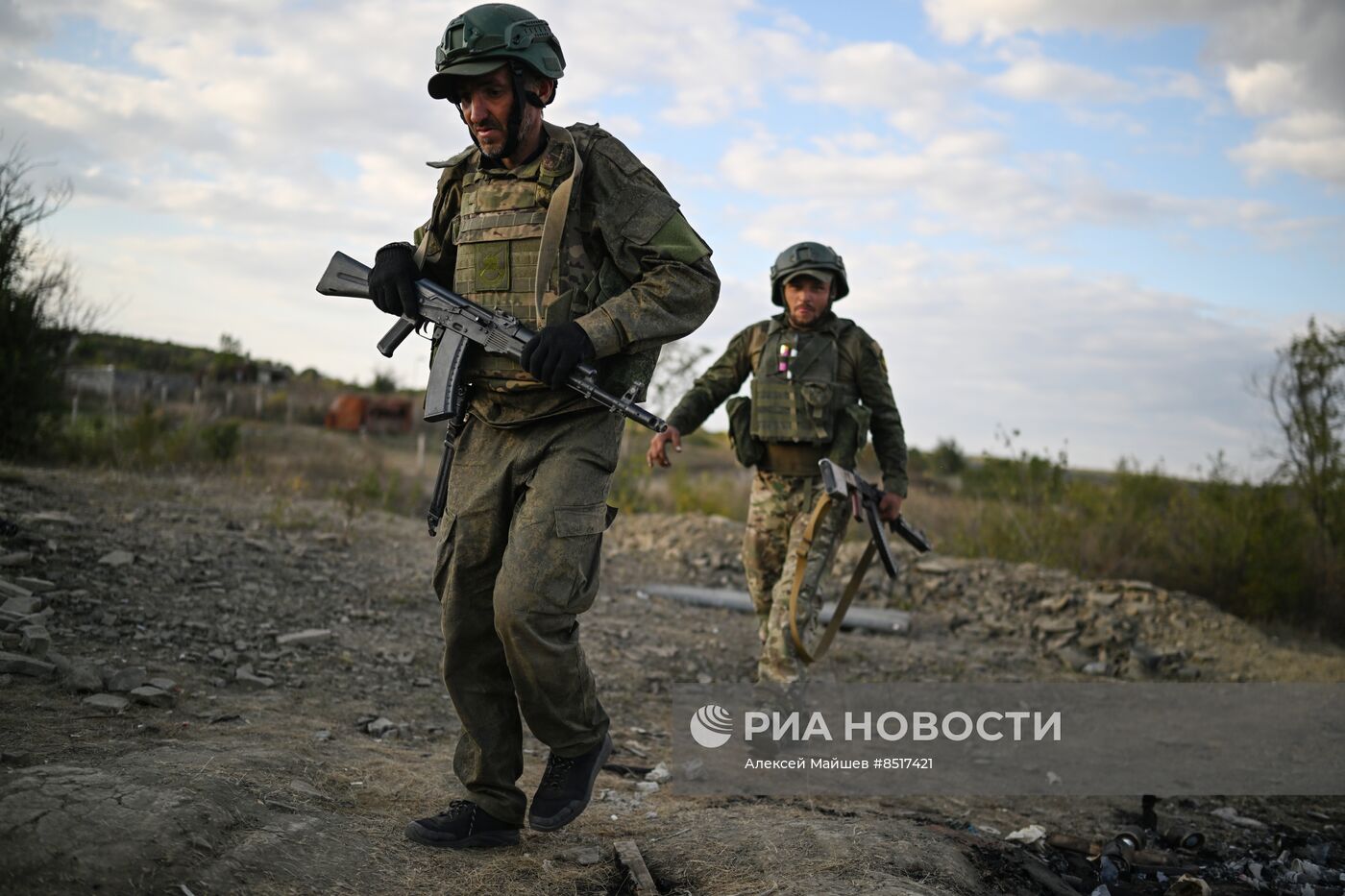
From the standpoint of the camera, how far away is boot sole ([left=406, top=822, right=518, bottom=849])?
2.96 meters

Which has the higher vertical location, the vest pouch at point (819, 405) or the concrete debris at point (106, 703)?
the vest pouch at point (819, 405)

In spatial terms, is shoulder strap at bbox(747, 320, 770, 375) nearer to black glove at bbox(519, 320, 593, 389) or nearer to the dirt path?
the dirt path

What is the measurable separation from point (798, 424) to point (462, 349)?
2524 millimetres

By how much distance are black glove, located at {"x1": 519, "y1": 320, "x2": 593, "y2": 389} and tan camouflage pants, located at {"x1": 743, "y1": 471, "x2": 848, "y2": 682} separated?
96.1 inches

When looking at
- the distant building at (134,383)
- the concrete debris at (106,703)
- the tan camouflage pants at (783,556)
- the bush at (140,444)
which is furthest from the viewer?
the distant building at (134,383)

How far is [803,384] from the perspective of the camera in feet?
17.1

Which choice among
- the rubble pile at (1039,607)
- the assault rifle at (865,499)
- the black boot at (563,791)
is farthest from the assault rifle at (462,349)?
the rubble pile at (1039,607)

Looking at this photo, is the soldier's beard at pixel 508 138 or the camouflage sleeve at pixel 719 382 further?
the camouflage sleeve at pixel 719 382

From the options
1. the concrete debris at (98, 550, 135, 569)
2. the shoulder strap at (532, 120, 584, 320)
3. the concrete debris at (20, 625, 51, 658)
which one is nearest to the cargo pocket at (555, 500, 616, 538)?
the shoulder strap at (532, 120, 584, 320)

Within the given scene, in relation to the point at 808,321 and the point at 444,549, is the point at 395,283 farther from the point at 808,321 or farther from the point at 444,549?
the point at 808,321

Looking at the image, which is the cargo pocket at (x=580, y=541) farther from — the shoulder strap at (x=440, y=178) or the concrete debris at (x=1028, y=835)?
the concrete debris at (x=1028, y=835)

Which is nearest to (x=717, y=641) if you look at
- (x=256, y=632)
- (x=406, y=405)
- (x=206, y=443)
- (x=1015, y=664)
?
(x=1015, y=664)

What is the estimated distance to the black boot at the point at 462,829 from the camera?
297 cm

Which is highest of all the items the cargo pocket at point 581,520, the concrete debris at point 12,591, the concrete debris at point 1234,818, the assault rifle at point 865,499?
the assault rifle at point 865,499
